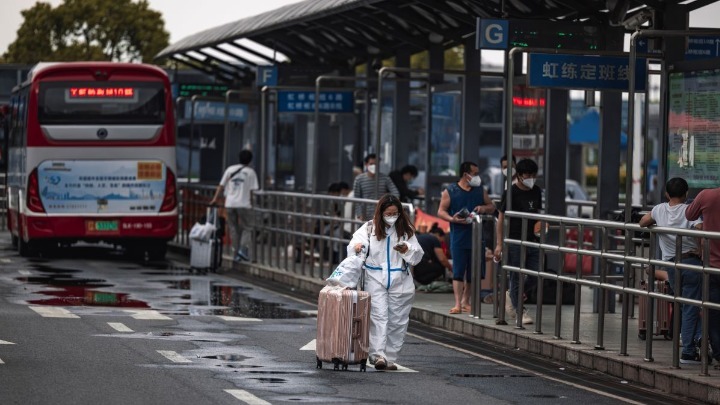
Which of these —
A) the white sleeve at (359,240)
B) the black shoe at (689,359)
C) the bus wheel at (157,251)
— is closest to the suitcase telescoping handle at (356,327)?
the white sleeve at (359,240)

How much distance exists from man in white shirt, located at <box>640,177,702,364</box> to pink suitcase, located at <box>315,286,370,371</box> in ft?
7.48

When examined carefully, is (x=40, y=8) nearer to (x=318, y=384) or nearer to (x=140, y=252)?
(x=140, y=252)

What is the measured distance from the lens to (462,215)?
684 inches

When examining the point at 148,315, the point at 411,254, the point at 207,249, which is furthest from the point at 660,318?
the point at 207,249

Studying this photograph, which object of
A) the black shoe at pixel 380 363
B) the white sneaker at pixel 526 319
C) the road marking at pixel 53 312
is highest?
the white sneaker at pixel 526 319

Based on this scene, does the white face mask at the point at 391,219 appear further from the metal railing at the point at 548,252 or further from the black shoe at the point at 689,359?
the black shoe at the point at 689,359

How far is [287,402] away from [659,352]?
4095mm

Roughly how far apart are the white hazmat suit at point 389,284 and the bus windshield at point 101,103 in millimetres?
13898

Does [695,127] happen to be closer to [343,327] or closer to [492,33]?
[492,33]

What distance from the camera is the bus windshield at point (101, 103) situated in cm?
2677

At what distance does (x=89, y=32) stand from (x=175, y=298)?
5710 cm

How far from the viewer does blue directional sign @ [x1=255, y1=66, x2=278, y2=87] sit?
27.3 metres

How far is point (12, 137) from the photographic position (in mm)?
30078

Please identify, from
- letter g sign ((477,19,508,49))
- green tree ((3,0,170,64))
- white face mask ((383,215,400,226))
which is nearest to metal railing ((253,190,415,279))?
letter g sign ((477,19,508,49))
